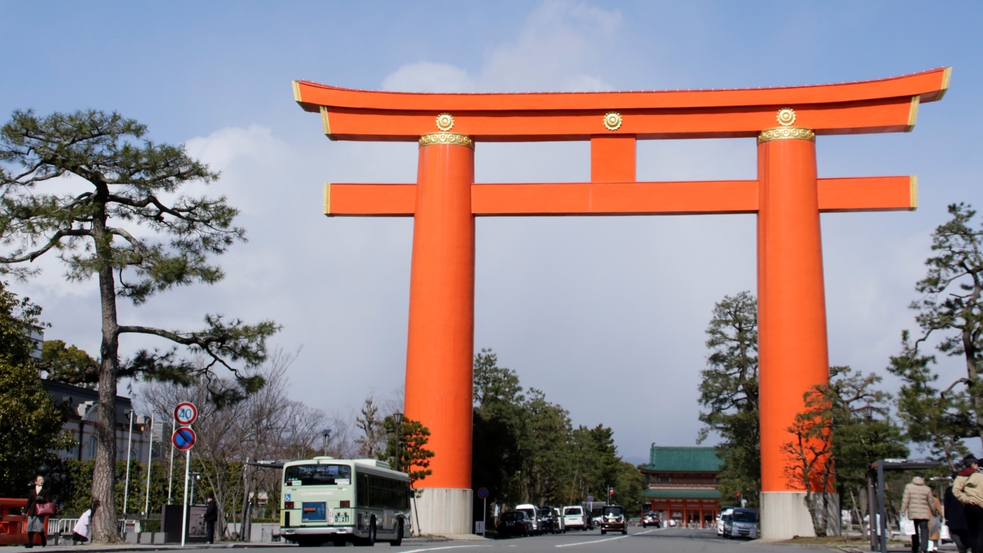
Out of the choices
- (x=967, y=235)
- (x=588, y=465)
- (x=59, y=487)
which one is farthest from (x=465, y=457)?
(x=588, y=465)

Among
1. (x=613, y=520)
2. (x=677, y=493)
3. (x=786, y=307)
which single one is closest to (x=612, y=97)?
(x=786, y=307)

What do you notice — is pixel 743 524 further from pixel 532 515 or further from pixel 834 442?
pixel 834 442

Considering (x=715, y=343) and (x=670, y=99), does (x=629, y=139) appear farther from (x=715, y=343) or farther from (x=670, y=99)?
(x=715, y=343)

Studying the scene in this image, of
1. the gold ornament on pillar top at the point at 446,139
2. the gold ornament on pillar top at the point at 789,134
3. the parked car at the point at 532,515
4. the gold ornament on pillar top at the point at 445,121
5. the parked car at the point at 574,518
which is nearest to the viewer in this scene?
the gold ornament on pillar top at the point at 789,134

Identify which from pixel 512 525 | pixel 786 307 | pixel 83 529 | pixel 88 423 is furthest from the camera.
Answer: pixel 512 525

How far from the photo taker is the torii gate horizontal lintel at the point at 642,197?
1194 inches

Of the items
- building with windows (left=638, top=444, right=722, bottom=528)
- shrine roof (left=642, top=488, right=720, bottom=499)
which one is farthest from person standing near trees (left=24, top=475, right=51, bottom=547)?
shrine roof (left=642, top=488, right=720, bottom=499)

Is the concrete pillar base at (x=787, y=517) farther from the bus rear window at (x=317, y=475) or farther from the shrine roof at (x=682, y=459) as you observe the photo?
the shrine roof at (x=682, y=459)

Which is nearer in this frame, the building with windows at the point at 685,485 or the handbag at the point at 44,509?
the handbag at the point at 44,509

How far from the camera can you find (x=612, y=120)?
31594 mm

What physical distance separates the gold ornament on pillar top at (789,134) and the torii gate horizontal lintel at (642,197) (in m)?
1.40

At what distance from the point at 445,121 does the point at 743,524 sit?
22.3 m

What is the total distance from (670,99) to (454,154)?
6.88 meters

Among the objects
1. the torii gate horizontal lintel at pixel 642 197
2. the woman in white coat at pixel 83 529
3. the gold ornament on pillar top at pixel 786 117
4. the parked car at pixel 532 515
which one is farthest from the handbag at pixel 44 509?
the parked car at pixel 532 515
